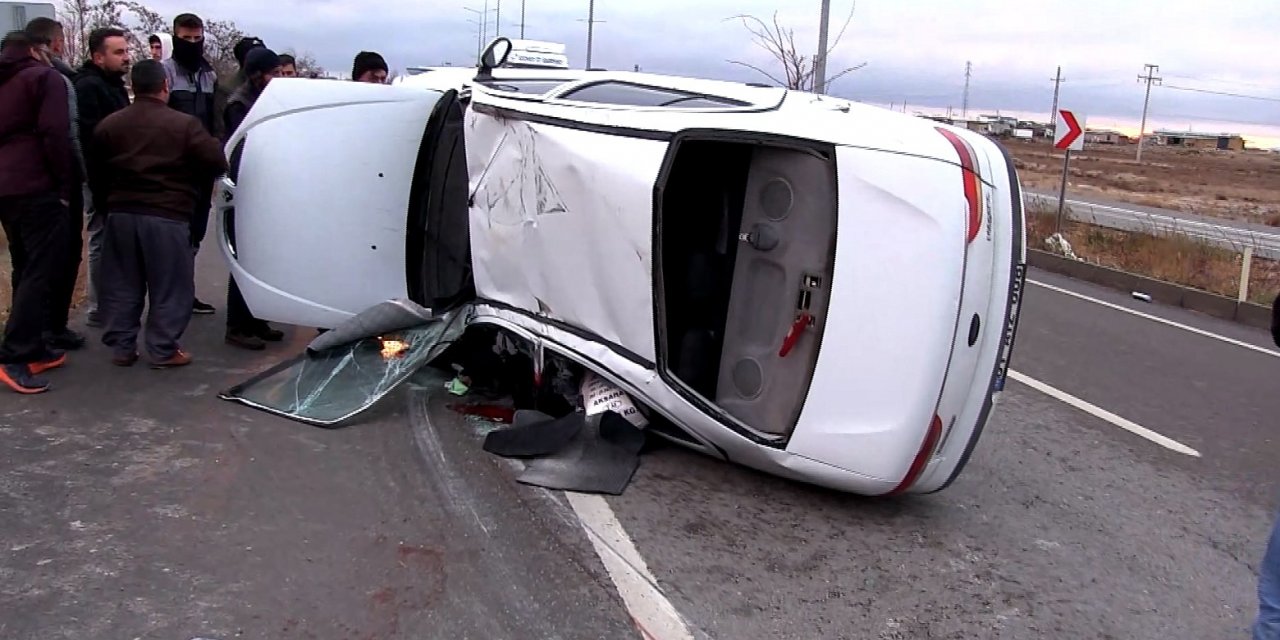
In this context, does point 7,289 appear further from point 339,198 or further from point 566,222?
point 566,222

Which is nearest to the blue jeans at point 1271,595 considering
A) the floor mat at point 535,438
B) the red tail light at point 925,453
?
the red tail light at point 925,453

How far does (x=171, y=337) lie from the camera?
611 cm

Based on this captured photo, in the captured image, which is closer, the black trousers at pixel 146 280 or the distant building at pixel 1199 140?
the black trousers at pixel 146 280

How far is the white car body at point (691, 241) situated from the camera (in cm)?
407

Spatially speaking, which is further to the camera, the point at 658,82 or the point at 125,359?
the point at 125,359

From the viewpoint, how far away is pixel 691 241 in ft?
16.7

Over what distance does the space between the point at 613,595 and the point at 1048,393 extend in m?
4.58

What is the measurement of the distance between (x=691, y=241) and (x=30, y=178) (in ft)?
11.8

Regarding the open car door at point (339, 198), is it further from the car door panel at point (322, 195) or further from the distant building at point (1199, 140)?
the distant building at point (1199, 140)

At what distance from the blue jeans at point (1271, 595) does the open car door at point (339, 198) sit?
4.14 metres

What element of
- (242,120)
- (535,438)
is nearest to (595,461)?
(535,438)

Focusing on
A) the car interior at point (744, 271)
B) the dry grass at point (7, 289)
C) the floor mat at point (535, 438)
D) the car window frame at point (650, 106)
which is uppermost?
the car window frame at point (650, 106)

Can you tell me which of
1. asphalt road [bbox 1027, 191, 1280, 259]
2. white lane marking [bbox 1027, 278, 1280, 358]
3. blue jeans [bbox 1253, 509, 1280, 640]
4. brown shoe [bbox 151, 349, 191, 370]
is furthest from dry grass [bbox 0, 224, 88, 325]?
asphalt road [bbox 1027, 191, 1280, 259]

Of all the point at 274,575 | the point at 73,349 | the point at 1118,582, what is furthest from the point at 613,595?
the point at 73,349
